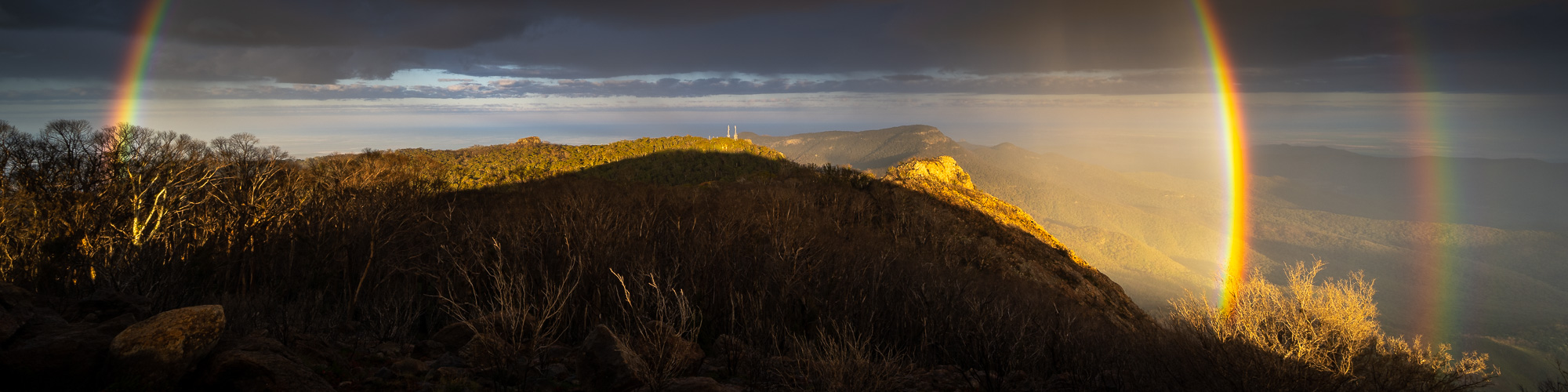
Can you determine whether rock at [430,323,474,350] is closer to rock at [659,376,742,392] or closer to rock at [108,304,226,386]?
rock at [108,304,226,386]

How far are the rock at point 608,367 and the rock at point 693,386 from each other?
515 millimetres

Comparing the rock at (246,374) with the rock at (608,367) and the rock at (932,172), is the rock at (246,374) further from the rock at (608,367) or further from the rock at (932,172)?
the rock at (932,172)

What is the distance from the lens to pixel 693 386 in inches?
363

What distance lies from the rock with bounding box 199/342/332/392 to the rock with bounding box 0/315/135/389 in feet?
3.81

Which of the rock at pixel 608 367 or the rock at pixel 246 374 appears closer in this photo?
the rock at pixel 246 374

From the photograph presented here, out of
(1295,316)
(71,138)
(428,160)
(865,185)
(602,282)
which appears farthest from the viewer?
(865,185)

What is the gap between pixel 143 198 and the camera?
31422 mm

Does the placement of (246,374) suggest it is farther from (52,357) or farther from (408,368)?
(408,368)

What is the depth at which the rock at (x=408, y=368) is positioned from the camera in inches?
403

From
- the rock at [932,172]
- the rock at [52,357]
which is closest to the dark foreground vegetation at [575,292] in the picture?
the rock at [52,357]

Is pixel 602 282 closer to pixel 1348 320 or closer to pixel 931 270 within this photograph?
pixel 931 270

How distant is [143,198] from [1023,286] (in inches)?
1943

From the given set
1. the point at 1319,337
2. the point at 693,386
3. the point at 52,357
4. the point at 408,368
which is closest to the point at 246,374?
the point at 52,357

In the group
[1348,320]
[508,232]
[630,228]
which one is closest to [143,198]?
[508,232]
